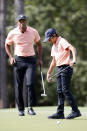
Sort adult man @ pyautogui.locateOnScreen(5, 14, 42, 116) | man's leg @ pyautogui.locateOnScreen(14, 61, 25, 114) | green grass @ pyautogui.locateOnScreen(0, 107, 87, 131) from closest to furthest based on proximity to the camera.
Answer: green grass @ pyautogui.locateOnScreen(0, 107, 87, 131) → adult man @ pyautogui.locateOnScreen(5, 14, 42, 116) → man's leg @ pyautogui.locateOnScreen(14, 61, 25, 114)

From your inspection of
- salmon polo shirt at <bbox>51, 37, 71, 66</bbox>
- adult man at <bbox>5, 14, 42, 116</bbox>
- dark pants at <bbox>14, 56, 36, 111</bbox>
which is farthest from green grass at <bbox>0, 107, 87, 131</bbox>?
salmon polo shirt at <bbox>51, 37, 71, 66</bbox>

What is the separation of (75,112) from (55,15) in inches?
1211

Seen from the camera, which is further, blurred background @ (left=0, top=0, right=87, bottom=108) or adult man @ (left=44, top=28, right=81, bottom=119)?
blurred background @ (left=0, top=0, right=87, bottom=108)

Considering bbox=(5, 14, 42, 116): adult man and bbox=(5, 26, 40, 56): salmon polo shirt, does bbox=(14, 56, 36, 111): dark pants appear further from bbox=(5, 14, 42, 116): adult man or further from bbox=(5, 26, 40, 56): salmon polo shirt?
bbox=(5, 26, 40, 56): salmon polo shirt

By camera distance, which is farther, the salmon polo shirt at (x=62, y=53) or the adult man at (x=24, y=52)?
the adult man at (x=24, y=52)

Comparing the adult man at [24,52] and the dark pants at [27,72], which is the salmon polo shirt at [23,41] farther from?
the dark pants at [27,72]

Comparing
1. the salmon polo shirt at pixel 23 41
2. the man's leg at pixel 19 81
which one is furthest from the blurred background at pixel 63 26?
the salmon polo shirt at pixel 23 41

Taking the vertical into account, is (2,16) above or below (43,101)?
above

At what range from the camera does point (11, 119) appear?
11.8m

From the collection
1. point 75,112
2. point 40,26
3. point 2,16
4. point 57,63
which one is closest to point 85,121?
point 75,112

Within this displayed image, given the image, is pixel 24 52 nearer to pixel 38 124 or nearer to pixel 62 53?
pixel 62 53

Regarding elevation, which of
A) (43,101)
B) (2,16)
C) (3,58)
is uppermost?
(2,16)

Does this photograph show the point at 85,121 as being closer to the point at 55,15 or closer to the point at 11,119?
the point at 11,119

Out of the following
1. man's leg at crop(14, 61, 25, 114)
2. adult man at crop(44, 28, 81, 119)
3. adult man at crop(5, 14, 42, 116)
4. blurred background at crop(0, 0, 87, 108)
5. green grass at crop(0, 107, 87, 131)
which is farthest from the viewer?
blurred background at crop(0, 0, 87, 108)
